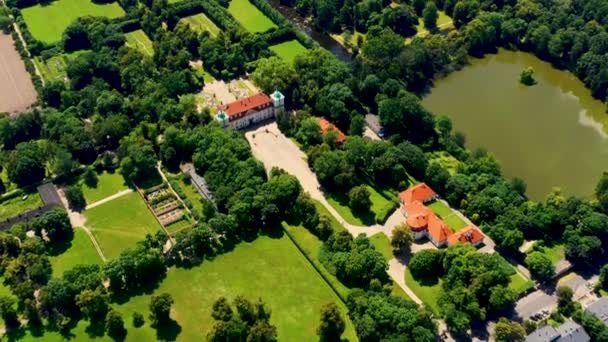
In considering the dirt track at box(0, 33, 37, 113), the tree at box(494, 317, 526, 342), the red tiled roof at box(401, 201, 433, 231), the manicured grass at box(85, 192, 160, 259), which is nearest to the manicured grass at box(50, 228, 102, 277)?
the manicured grass at box(85, 192, 160, 259)

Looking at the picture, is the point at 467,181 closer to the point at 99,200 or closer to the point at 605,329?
the point at 605,329

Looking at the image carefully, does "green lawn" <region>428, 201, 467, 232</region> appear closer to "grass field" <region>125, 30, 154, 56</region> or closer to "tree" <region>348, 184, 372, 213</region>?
"tree" <region>348, 184, 372, 213</region>

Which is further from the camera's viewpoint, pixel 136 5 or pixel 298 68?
pixel 136 5

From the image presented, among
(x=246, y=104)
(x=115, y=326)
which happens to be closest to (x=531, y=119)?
(x=246, y=104)

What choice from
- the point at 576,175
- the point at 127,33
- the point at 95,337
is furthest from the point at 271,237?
the point at 127,33

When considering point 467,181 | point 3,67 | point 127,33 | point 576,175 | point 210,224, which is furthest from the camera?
point 127,33

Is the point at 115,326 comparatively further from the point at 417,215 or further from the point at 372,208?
the point at 417,215

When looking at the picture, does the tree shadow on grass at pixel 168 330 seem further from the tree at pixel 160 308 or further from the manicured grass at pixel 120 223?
the manicured grass at pixel 120 223
